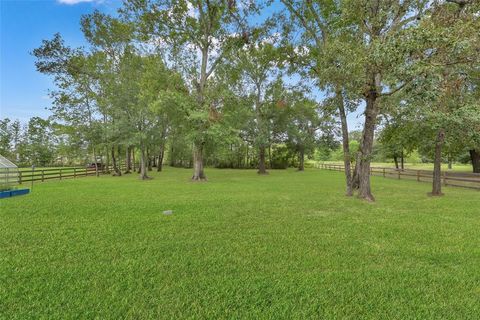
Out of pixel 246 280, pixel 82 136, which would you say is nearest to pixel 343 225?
pixel 246 280

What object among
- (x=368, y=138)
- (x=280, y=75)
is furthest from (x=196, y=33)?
(x=368, y=138)

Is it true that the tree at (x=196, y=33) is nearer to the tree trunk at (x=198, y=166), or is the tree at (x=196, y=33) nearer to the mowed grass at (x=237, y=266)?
the tree trunk at (x=198, y=166)

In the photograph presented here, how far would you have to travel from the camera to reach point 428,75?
21.6 ft

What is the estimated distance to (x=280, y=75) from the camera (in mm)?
21031

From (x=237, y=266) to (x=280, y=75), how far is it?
1992 cm

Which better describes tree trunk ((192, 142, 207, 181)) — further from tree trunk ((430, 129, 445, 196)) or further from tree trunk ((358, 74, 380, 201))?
tree trunk ((430, 129, 445, 196))

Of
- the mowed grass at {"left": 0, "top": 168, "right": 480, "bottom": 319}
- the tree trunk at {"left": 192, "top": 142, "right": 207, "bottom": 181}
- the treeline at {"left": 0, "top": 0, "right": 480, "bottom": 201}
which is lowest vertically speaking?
the mowed grass at {"left": 0, "top": 168, "right": 480, "bottom": 319}

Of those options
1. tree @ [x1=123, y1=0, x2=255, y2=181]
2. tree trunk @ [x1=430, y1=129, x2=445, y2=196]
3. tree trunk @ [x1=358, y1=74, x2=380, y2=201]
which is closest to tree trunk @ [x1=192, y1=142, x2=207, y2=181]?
tree @ [x1=123, y1=0, x2=255, y2=181]

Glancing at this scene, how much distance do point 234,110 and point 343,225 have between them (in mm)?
18491

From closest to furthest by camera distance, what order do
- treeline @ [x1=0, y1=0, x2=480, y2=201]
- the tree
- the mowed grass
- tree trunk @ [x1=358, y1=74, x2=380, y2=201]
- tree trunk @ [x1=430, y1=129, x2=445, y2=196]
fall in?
1. the mowed grass
2. treeline @ [x1=0, y1=0, x2=480, y2=201]
3. tree trunk @ [x1=358, y1=74, x2=380, y2=201]
4. tree trunk @ [x1=430, y1=129, x2=445, y2=196]
5. the tree

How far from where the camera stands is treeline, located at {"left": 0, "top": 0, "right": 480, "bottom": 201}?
7105 mm

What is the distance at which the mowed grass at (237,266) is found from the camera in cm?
252

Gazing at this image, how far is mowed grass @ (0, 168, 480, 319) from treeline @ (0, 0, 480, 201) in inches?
170

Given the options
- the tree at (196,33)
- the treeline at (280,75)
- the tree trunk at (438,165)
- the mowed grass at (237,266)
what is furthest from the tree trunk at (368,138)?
the tree at (196,33)
